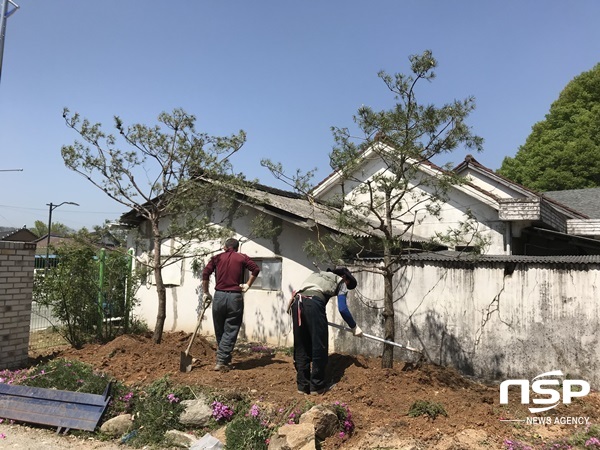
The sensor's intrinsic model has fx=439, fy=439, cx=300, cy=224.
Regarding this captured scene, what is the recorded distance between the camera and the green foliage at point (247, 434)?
416 cm

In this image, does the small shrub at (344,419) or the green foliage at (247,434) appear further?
the small shrub at (344,419)

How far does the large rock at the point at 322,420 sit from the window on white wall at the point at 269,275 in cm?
498

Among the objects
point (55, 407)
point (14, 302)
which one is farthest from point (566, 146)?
point (55, 407)

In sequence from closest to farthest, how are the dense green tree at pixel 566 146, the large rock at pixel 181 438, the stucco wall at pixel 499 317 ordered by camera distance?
1. the large rock at pixel 181 438
2. the stucco wall at pixel 499 317
3. the dense green tree at pixel 566 146

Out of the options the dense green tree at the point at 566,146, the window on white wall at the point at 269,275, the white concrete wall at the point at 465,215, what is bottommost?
the window on white wall at the point at 269,275

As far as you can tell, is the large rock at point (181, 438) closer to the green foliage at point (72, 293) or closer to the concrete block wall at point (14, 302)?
the concrete block wall at point (14, 302)

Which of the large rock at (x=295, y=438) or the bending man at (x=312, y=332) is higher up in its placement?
the bending man at (x=312, y=332)

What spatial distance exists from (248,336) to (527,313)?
568cm

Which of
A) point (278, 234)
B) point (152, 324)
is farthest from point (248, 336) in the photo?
point (152, 324)

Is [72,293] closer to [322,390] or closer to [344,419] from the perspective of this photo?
[322,390]

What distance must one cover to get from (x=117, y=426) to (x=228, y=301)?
219 centimetres

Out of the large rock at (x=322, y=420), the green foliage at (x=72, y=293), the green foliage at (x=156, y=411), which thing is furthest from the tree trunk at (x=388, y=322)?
the green foliage at (x=72, y=293)

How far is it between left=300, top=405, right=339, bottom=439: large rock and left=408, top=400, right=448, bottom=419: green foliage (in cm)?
87

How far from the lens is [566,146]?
20562 millimetres
